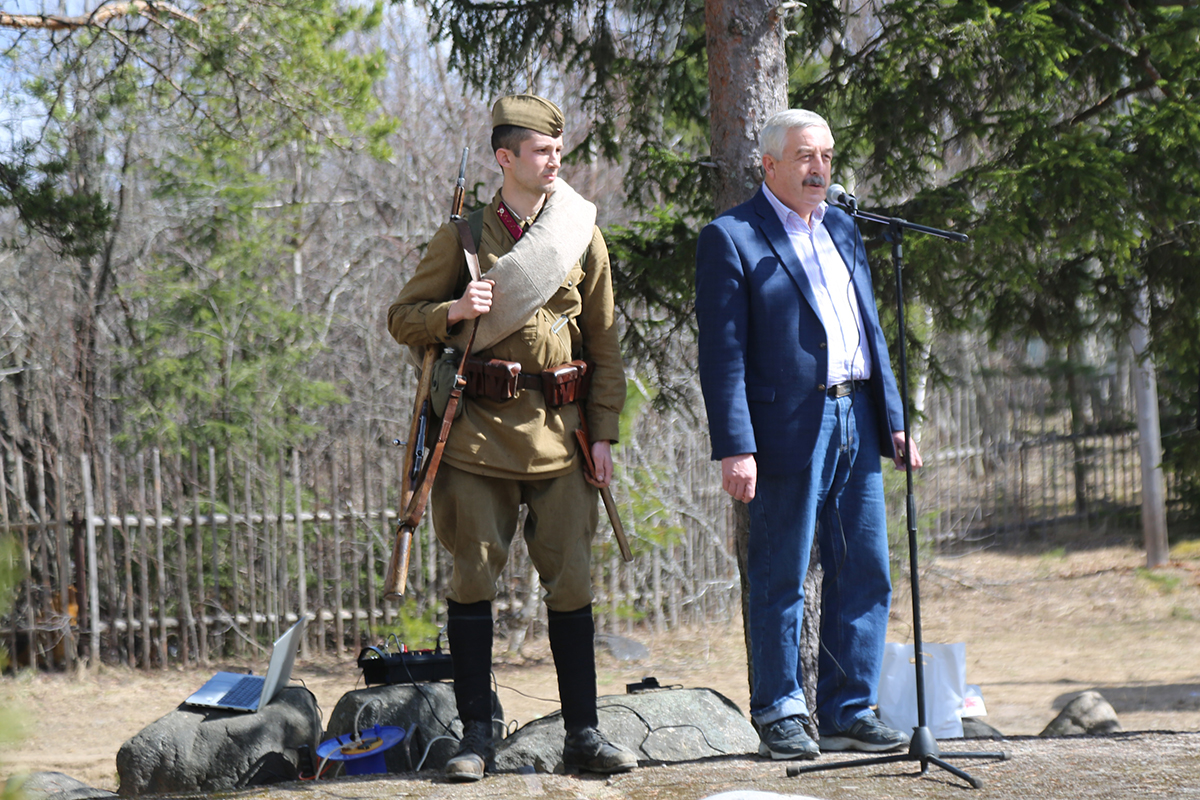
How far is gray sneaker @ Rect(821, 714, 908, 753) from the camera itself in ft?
10.7

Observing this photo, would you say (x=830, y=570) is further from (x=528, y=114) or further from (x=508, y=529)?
(x=528, y=114)

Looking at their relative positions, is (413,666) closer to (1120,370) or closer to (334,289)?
(334,289)

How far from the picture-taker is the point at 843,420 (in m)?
3.35

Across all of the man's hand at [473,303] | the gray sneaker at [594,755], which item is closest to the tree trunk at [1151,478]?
the gray sneaker at [594,755]

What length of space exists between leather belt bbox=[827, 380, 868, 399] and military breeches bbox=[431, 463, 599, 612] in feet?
2.58

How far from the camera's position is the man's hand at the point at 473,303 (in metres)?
3.18

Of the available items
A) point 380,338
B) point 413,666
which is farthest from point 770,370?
point 380,338

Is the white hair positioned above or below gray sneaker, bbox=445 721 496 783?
above

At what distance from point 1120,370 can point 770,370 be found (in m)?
12.0

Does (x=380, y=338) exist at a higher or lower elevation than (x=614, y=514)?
higher

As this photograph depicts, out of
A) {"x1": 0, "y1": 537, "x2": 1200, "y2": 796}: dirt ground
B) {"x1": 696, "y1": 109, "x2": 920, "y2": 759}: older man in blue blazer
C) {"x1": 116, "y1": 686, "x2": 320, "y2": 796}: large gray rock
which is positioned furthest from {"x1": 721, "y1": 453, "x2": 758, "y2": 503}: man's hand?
{"x1": 0, "y1": 537, "x2": 1200, "y2": 796}: dirt ground

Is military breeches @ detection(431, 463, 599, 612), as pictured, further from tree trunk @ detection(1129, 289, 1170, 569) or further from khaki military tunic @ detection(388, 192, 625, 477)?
tree trunk @ detection(1129, 289, 1170, 569)

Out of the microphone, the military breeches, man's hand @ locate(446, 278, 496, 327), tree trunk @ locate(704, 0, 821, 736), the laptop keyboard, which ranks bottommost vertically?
the laptop keyboard

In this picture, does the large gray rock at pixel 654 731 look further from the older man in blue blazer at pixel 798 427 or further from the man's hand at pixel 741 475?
the man's hand at pixel 741 475
